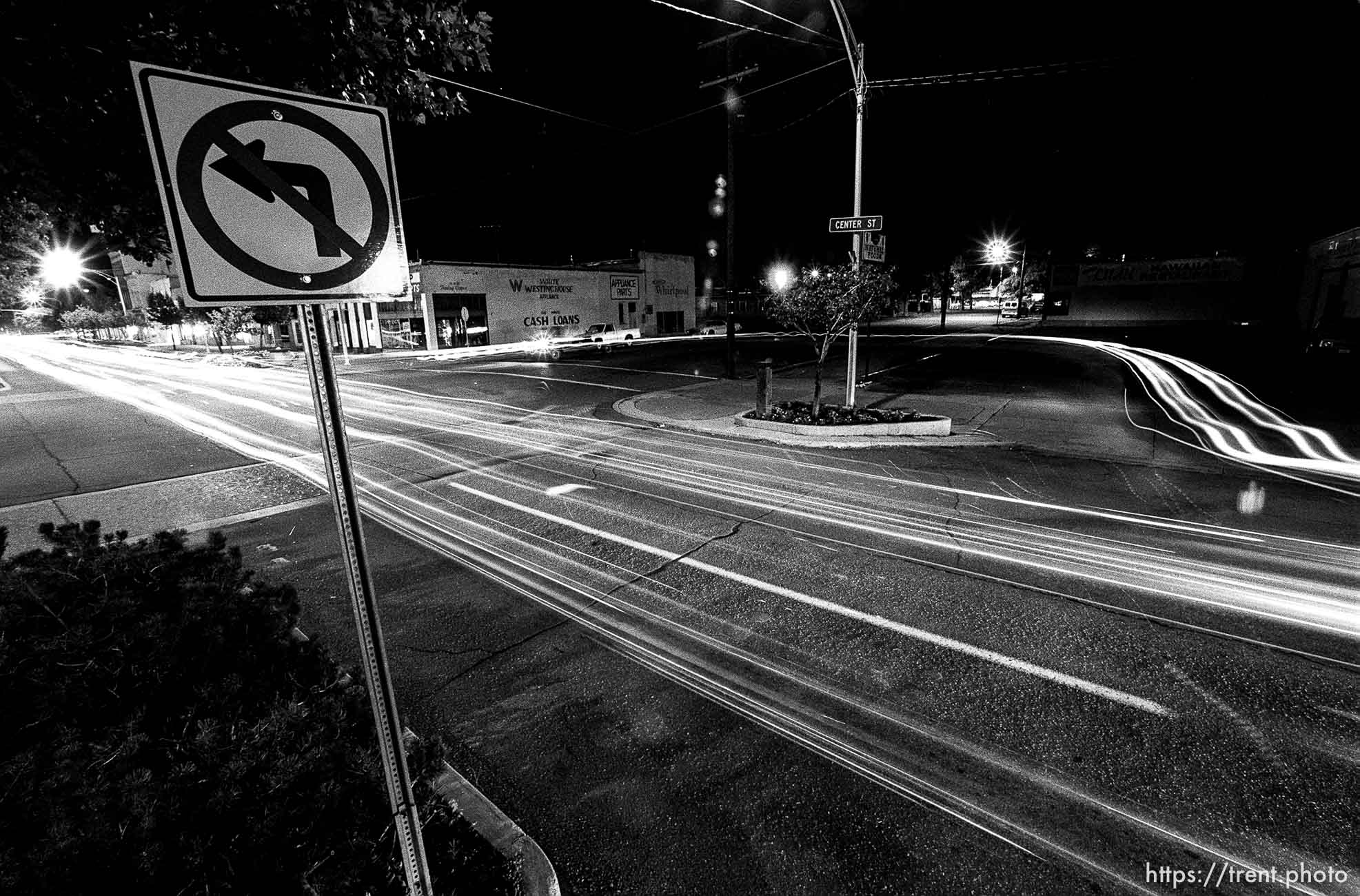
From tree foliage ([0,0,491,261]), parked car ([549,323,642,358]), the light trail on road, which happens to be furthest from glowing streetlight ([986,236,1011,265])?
tree foliage ([0,0,491,261])

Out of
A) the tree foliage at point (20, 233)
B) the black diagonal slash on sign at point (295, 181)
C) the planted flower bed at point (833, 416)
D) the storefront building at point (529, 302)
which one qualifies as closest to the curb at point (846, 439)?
the planted flower bed at point (833, 416)

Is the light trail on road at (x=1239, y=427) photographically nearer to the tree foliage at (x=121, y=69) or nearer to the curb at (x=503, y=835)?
the curb at (x=503, y=835)

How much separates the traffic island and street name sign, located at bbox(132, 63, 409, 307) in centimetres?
1066

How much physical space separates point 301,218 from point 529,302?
43.6 meters

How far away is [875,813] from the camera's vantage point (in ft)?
9.99

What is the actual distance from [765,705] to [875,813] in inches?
38.7

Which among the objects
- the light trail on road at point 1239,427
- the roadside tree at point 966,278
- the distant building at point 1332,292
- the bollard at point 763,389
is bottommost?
the light trail on road at point 1239,427

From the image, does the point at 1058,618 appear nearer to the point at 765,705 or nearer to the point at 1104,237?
the point at 765,705

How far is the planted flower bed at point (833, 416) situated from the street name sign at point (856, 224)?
3878 millimetres

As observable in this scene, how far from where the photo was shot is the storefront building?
38.2 metres

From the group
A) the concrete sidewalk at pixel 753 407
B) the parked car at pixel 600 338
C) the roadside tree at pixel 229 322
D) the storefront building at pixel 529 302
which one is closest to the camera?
the concrete sidewalk at pixel 753 407

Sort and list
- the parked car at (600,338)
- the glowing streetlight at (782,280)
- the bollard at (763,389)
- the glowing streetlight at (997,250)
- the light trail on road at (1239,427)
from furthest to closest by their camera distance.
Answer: the glowing streetlight at (997,250), the parked car at (600,338), the bollard at (763,389), the glowing streetlight at (782,280), the light trail on road at (1239,427)

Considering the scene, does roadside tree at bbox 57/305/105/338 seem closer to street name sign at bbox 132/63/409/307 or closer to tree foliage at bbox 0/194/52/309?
tree foliage at bbox 0/194/52/309

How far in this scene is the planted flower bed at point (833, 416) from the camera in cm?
1262
